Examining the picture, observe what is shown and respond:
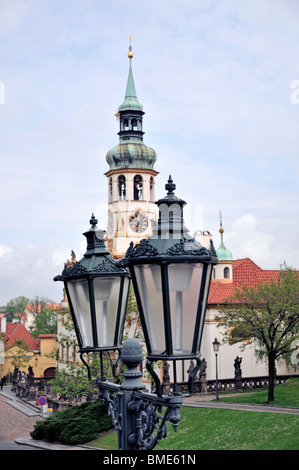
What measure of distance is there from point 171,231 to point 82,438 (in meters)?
23.8

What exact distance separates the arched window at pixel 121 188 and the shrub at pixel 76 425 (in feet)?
99.5

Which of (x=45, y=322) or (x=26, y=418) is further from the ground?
(x=45, y=322)

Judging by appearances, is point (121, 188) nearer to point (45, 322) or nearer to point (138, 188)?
point (138, 188)

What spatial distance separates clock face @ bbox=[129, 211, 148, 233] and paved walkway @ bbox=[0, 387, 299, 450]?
58.5ft

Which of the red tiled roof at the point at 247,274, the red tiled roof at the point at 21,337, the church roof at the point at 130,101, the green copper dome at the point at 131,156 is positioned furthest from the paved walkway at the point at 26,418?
the church roof at the point at 130,101

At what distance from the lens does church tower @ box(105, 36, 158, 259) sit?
55.5 m

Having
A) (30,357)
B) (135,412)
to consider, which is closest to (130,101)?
(30,357)

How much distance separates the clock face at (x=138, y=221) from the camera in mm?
55344

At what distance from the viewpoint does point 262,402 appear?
103 feet

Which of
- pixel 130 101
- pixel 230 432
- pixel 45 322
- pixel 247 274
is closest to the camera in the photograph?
pixel 230 432

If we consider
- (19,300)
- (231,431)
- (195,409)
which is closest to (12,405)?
(195,409)

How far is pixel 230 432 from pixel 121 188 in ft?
119

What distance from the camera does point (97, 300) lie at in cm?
588

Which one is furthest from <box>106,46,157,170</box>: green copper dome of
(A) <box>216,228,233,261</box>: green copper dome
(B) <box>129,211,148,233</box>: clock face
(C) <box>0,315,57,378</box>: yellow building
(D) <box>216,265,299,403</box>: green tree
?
(D) <box>216,265,299,403</box>: green tree
